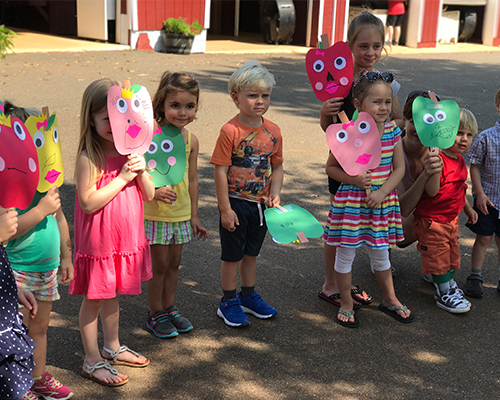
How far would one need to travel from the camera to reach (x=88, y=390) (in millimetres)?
2670

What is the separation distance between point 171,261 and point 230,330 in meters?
0.53

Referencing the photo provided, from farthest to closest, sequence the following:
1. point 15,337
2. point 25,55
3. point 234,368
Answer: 1. point 25,55
2. point 234,368
3. point 15,337

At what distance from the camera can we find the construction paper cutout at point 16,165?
212 centimetres

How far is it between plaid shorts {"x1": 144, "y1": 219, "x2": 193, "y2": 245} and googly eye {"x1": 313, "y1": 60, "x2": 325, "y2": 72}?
3.90 ft

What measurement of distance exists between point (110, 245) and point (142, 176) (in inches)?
13.8

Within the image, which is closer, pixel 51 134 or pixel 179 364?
pixel 51 134

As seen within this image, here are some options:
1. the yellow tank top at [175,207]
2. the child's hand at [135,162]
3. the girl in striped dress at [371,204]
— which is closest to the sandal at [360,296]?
the girl in striped dress at [371,204]

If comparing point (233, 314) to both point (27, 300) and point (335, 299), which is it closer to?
point (335, 299)

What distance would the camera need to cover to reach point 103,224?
2646 mm

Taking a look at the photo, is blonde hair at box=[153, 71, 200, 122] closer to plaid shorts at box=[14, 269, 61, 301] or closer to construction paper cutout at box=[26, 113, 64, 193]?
construction paper cutout at box=[26, 113, 64, 193]

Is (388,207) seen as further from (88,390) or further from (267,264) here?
(88,390)

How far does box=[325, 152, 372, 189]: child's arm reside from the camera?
3.18 m

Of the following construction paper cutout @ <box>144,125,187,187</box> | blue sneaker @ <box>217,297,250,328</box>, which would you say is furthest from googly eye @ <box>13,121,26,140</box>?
blue sneaker @ <box>217,297,250,328</box>

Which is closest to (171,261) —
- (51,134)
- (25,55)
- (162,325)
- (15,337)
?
(162,325)
